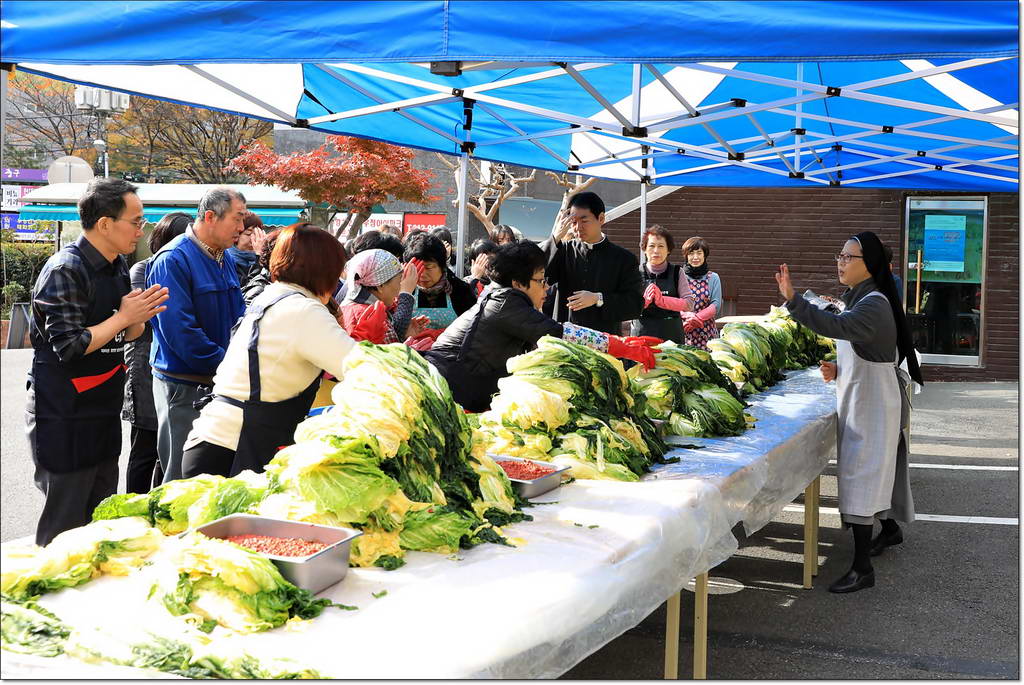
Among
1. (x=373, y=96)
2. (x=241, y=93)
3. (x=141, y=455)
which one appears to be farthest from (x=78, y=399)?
(x=373, y=96)

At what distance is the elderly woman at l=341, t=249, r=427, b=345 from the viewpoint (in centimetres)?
500

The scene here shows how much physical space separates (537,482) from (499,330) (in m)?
1.37

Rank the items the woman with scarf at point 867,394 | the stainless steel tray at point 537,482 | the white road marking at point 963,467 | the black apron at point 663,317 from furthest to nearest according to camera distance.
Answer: the white road marking at point 963,467 < the black apron at point 663,317 < the woman with scarf at point 867,394 < the stainless steel tray at point 537,482

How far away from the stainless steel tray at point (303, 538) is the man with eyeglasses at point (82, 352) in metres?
1.69

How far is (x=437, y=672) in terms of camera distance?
6.91 ft

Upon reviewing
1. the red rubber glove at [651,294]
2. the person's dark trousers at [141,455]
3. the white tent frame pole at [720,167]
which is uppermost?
the white tent frame pole at [720,167]

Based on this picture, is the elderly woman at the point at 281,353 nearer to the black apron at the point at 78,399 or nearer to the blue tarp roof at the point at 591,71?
the blue tarp roof at the point at 591,71

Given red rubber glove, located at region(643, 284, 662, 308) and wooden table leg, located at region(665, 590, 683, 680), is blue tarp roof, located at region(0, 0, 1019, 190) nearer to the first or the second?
red rubber glove, located at region(643, 284, 662, 308)

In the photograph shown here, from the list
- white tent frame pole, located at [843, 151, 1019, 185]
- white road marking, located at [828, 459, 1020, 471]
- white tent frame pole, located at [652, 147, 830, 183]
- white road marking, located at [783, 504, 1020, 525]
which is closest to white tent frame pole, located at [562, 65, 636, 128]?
white tent frame pole, located at [652, 147, 830, 183]

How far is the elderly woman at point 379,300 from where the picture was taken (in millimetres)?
4996

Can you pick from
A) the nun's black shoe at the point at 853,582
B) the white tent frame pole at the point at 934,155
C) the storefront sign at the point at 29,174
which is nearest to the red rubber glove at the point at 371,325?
the nun's black shoe at the point at 853,582

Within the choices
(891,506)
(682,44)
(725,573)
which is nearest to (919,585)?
(891,506)

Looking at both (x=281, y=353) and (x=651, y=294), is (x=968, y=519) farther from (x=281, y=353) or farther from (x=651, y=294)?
(x=281, y=353)

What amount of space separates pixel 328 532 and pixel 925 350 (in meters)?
14.9
